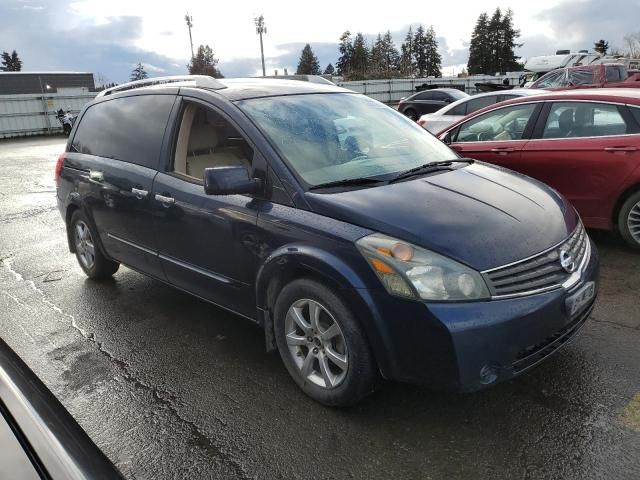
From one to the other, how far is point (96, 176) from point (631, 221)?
15.9ft

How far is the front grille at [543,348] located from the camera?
100.0 inches

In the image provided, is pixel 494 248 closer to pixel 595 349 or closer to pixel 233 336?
pixel 595 349

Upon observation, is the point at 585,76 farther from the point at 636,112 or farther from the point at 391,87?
the point at 391,87

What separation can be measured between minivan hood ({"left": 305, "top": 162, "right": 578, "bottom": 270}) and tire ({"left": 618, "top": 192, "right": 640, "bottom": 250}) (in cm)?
219

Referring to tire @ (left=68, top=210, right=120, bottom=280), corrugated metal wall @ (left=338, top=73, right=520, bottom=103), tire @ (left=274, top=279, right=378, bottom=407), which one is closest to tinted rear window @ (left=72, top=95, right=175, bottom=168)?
tire @ (left=68, top=210, right=120, bottom=280)

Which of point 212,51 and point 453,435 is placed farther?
point 212,51

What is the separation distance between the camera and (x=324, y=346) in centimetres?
285

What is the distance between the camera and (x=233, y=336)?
3.90m

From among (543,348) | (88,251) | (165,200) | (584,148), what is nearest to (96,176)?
(88,251)

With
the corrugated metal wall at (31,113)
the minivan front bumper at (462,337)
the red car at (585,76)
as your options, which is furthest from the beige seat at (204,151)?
the corrugated metal wall at (31,113)

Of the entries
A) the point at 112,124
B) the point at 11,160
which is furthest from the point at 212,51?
the point at 112,124

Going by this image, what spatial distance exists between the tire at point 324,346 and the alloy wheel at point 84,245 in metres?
2.70

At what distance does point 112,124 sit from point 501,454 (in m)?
3.87

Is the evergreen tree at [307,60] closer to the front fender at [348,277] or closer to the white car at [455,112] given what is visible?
the white car at [455,112]
